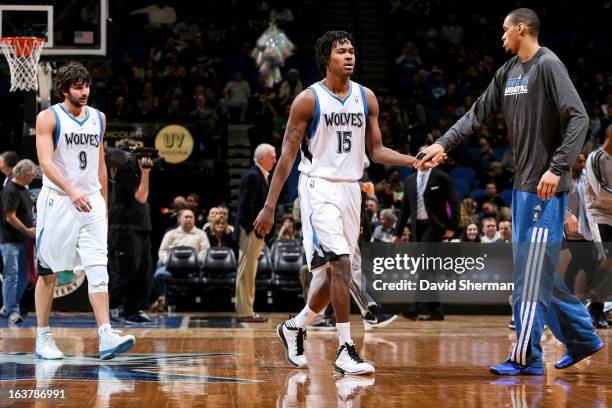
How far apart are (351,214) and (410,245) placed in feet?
15.7

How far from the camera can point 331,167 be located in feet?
20.3

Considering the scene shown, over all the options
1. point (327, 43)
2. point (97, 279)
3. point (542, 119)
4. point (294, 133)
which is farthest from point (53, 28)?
point (542, 119)

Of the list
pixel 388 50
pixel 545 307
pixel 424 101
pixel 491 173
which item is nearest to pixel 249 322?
pixel 545 307

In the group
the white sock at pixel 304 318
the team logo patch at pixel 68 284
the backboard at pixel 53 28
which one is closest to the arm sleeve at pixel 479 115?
the white sock at pixel 304 318

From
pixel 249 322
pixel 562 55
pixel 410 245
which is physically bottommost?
pixel 249 322

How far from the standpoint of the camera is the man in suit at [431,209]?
11.5m

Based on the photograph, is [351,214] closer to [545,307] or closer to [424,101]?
[545,307]

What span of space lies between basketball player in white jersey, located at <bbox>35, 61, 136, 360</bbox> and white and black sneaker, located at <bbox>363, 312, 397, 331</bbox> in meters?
3.69

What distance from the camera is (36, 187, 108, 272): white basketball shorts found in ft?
22.3

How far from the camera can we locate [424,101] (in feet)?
62.3

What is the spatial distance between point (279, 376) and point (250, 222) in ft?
16.2

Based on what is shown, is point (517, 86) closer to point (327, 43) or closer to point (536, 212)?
point (536, 212)

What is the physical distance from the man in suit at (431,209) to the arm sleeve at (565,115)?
5.54 meters

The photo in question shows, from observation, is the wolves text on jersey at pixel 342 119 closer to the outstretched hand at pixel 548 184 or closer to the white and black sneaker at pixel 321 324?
the outstretched hand at pixel 548 184
